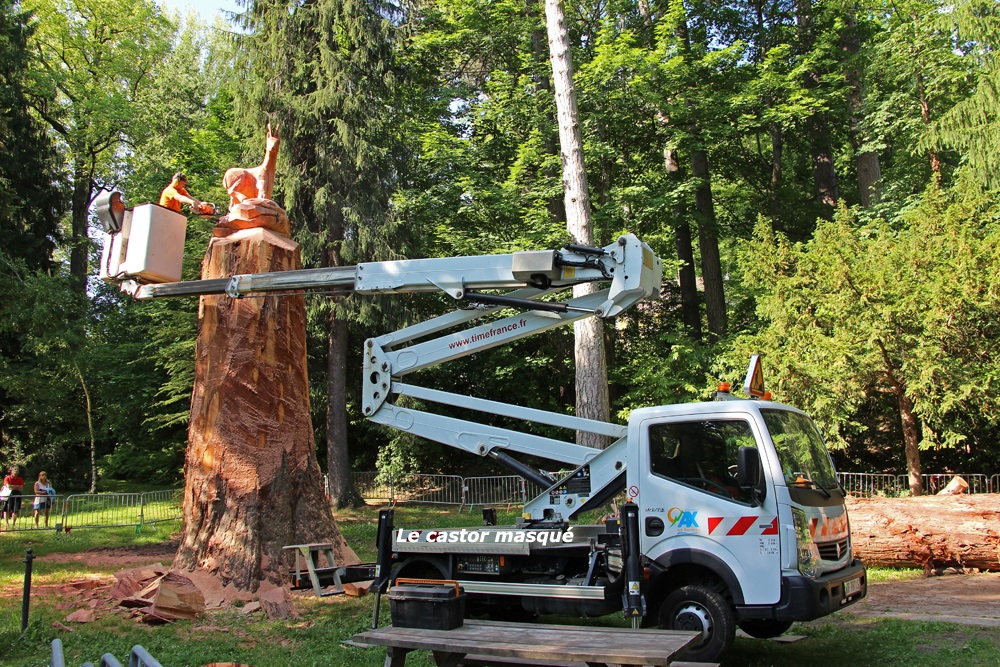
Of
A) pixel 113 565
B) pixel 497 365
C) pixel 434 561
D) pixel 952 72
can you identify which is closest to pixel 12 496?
pixel 113 565

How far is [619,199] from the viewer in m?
22.5

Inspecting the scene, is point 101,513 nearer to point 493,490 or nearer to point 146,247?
point 493,490

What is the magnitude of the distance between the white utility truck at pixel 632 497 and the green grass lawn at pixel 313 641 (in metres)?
0.71

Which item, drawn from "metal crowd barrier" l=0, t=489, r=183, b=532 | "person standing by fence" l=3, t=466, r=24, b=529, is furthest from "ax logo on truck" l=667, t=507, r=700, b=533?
"person standing by fence" l=3, t=466, r=24, b=529

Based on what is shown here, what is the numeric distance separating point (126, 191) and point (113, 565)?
2340 cm

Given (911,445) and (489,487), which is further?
(489,487)

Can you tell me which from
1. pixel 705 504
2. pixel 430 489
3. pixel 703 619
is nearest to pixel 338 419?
pixel 430 489

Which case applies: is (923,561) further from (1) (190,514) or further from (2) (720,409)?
(1) (190,514)

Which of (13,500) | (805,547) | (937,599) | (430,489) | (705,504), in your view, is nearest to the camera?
(805,547)

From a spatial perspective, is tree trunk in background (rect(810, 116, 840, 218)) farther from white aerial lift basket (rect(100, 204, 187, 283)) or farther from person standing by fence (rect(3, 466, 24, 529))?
person standing by fence (rect(3, 466, 24, 529))

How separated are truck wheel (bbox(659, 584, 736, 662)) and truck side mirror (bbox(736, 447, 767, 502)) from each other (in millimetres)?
953

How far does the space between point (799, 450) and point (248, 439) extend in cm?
716

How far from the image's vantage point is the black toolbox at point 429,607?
5.61m

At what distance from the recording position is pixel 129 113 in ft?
109
